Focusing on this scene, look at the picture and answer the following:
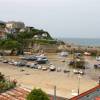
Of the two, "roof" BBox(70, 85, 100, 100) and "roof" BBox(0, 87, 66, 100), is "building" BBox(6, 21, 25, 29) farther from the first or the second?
"roof" BBox(70, 85, 100, 100)

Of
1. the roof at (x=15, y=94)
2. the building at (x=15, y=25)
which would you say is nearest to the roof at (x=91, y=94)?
the roof at (x=15, y=94)

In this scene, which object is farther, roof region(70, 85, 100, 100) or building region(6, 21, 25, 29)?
building region(6, 21, 25, 29)

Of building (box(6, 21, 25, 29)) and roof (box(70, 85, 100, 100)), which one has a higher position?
building (box(6, 21, 25, 29))

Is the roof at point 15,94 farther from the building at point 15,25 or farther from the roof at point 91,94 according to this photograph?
the building at point 15,25

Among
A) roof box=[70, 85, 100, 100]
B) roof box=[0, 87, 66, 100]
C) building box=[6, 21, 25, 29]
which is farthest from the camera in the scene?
building box=[6, 21, 25, 29]

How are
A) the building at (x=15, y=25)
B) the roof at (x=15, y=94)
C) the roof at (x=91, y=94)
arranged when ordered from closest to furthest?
1. the roof at (x=91, y=94)
2. the roof at (x=15, y=94)
3. the building at (x=15, y=25)

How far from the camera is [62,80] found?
Result: 3681 centimetres

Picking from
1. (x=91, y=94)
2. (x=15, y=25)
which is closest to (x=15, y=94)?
(x=91, y=94)

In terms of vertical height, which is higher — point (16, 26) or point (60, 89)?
point (16, 26)

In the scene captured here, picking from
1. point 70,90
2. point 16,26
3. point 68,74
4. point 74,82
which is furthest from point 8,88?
point 16,26

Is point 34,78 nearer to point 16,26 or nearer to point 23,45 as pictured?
point 23,45

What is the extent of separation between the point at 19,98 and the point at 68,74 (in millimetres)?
23568

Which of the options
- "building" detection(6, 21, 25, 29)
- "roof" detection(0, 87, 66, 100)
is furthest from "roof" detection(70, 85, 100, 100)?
"building" detection(6, 21, 25, 29)

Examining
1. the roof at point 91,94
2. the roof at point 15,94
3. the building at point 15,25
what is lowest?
the roof at point 15,94
